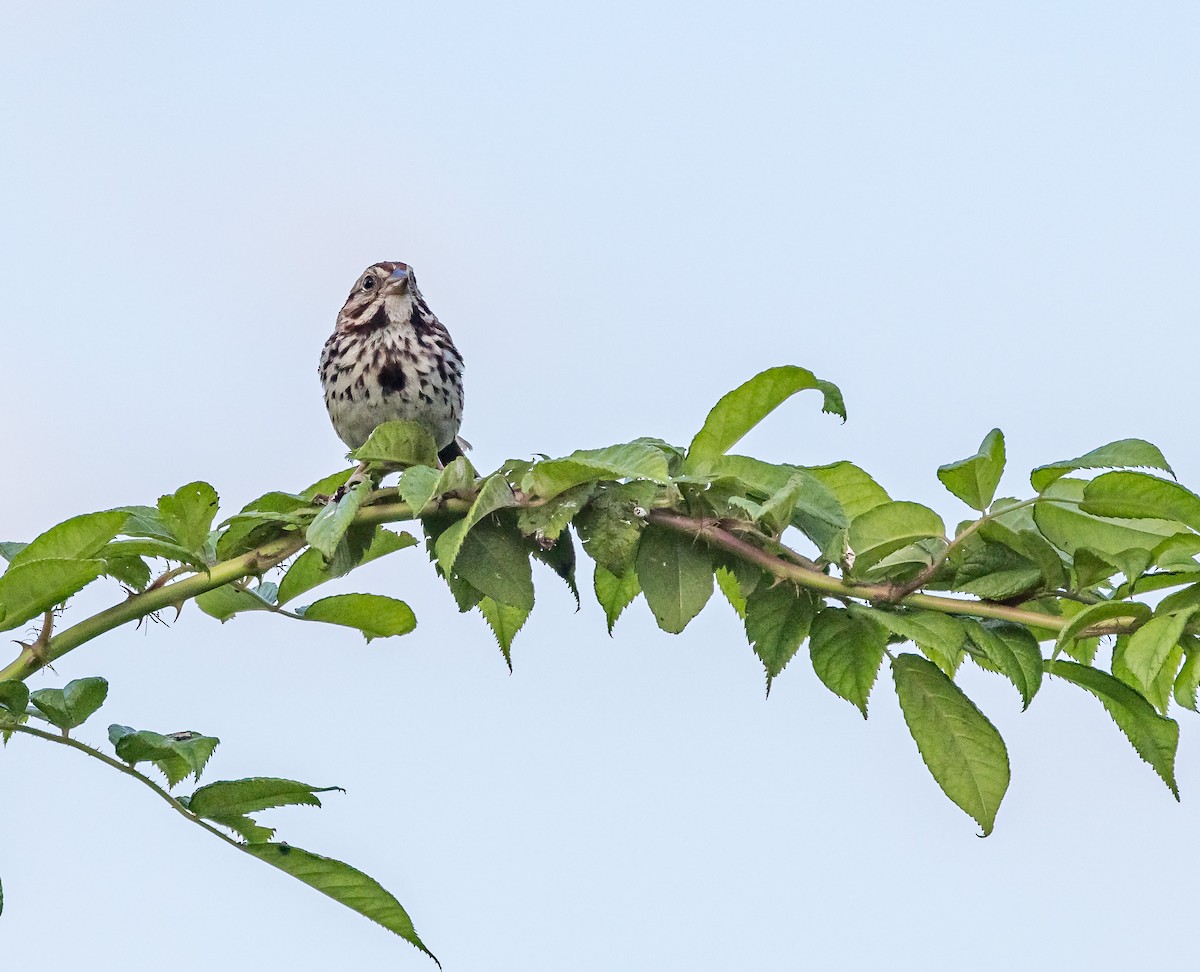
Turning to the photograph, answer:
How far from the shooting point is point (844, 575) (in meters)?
2.15

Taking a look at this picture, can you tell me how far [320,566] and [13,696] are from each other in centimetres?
50

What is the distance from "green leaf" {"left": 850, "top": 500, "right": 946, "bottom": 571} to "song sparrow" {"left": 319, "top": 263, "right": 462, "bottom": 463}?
3176mm

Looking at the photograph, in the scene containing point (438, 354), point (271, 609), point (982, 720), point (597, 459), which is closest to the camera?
point (597, 459)

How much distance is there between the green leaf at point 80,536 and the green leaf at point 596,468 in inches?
22.9

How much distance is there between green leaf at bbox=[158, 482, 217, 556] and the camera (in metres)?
2.23

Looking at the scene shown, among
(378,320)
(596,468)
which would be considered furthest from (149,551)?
(378,320)

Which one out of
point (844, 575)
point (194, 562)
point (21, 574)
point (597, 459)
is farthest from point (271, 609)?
point (844, 575)

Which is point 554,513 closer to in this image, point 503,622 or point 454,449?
point 503,622

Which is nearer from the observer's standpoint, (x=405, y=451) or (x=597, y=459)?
(x=597, y=459)

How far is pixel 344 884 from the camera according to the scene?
7.14 ft

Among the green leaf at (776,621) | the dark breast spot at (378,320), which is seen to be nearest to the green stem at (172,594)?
the green leaf at (776,621)

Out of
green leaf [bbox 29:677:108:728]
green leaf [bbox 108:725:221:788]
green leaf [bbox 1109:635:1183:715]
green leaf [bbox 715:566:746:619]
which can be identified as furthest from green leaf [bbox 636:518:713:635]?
green leaf [bbox 29:677:108:728]

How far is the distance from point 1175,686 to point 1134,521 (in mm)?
269

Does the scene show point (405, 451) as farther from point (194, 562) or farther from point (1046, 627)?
point (1046, 627)
